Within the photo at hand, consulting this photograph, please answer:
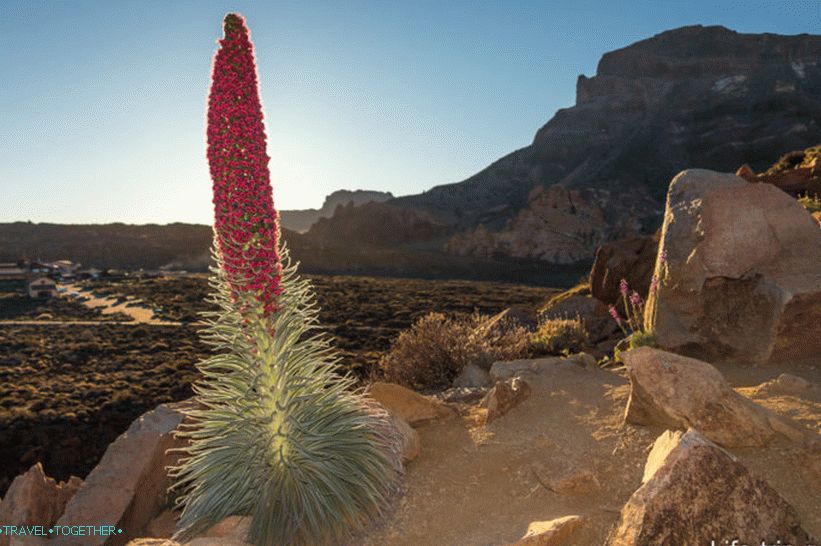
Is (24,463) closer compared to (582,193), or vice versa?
(24,463)

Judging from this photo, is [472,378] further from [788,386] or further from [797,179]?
[797,179]

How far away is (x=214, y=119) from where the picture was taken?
3488 mm

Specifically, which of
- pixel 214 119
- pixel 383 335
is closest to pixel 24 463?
pixel 214 119

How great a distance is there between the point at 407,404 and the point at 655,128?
322ft

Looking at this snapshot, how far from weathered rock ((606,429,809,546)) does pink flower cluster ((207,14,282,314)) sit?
273 cm

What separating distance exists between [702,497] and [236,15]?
4.15 m

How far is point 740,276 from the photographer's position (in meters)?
6.24

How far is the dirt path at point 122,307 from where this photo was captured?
23891mm

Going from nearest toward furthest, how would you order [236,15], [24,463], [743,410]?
[236,15] < [743,410] < [24,463]

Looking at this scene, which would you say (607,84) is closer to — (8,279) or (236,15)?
(8,279)

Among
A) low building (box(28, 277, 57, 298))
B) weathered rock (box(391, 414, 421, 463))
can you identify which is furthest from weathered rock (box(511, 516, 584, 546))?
low building (box(28, 277, 57, 298))

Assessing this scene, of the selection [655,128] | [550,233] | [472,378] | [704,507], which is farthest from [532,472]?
[655,128]

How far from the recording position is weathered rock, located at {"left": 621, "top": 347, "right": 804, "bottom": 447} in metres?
3.91

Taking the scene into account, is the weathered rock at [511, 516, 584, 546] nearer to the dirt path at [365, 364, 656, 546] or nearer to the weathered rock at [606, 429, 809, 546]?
the dirt path at [365, 364, 656, 546]
